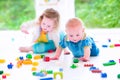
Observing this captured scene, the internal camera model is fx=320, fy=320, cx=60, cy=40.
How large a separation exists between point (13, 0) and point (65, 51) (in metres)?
0.73

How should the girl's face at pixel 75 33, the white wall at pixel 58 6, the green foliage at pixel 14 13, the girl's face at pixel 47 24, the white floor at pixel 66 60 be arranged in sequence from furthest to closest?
the green foliage at pixel 14 13 → the white wall at pixel 58 6 → the girl's face at pixel 47 24 → the girl's face at pixel 75 33 → the white floor at pixel 66 60

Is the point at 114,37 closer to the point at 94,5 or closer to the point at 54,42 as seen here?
the point at 94,5

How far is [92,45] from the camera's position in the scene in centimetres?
187

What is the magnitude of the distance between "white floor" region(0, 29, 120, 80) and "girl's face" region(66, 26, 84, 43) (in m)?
0.14

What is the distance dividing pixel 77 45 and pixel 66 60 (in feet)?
0.36

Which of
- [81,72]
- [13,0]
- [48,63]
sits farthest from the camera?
[13,0]

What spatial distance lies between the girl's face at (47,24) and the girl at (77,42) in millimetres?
154

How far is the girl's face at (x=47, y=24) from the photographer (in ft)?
6.41

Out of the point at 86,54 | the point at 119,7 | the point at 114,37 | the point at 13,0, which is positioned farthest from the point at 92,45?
the point at 13,0

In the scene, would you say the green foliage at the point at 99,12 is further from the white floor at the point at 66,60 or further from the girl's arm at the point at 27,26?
the girl's arm at the point at 27,26

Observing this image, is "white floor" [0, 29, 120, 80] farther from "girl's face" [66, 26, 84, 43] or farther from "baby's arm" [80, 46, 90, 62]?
"girl's face" [66, 26, 84, 43]

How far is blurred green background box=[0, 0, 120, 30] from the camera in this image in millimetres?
2422

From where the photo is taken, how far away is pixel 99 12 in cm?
244

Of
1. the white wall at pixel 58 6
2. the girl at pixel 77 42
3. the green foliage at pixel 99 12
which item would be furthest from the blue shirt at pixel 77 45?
the green foliage at pixel 99 12
